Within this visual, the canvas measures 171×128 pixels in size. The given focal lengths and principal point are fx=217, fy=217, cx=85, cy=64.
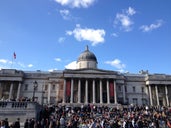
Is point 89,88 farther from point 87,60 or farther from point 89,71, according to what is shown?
point 87,60

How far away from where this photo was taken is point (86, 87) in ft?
174

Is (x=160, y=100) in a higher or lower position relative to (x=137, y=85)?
lower

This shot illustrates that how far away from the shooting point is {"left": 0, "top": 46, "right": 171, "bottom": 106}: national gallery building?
5378 cm

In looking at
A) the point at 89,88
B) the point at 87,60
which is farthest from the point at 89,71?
the point at 87,60

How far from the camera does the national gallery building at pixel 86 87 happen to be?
53.8 m

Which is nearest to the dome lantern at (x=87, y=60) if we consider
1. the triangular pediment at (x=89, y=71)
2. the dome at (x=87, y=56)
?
the dome at (x=87, y=56)

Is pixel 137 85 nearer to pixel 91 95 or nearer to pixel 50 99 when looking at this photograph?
pixel 91 95

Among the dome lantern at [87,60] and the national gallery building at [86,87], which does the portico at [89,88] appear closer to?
the national gallery building at [86,87]

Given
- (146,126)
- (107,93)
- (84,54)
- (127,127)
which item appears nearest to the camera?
(127,127)

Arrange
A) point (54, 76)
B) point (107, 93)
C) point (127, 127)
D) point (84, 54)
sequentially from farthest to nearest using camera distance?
point (84, 54), point (54, 76), point (107, 93), point (127, 127)

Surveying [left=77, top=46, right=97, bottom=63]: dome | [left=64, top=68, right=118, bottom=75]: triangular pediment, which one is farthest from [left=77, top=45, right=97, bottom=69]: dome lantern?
[left=64, top=68, right=118, bottom=75]: triangular pediment

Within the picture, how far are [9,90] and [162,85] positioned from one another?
40.9m

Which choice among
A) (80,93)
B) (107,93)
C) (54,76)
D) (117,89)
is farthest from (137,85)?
(54,76)

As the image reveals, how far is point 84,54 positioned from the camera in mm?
65438
